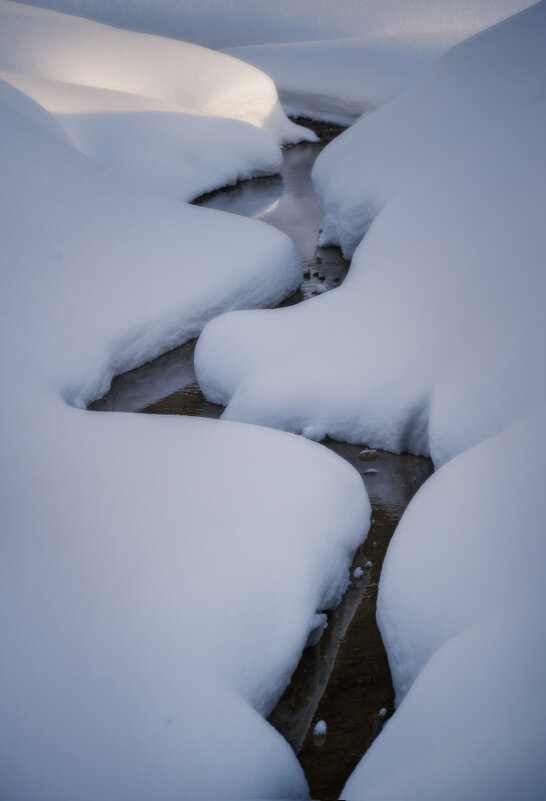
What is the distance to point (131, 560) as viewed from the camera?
62.3 inches

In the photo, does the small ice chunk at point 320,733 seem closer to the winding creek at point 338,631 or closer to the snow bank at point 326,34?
the winding creek at point 338,631

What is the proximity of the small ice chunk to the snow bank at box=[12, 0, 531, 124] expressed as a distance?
5.26m

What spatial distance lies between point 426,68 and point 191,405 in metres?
4.69

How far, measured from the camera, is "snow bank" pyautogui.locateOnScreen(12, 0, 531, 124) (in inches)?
243

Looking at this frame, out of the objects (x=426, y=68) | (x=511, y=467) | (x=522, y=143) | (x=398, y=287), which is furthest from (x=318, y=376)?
(x=426, y=68)

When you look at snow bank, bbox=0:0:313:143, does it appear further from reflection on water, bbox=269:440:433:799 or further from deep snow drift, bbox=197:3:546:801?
reflection on water, bbox=269:440:433:799

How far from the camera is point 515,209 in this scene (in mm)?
2273

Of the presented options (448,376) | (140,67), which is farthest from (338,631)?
(140,67)

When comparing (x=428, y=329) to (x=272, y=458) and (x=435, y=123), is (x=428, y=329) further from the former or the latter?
(x=435, y=123)

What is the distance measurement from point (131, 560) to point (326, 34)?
796 cm

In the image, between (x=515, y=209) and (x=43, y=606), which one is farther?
(x=515, y=209)

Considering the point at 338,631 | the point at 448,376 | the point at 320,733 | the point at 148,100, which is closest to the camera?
the point at 320,733

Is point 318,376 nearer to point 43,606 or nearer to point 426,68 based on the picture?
point 43,606

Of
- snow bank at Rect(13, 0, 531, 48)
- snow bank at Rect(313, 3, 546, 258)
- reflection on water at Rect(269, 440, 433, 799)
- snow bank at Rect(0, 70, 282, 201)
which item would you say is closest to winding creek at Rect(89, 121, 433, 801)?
reflection on water at Rect(269, 440, 433, 799)
